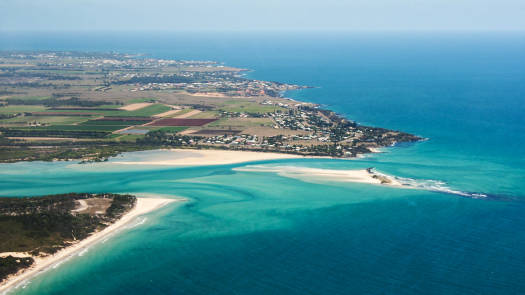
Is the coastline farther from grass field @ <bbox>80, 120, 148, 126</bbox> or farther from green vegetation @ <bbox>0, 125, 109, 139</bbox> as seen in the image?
grass field @ <bbox>80, 120, 148, 126</bbox>

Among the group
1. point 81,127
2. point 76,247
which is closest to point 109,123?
point 81,127

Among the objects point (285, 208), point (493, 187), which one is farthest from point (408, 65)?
point (285, 208)

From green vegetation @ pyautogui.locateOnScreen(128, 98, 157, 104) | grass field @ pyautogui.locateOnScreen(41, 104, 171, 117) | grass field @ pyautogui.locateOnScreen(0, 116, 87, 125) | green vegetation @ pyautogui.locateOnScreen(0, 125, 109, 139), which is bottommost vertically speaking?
green vegetation @ pyautogui.locateOnScreen(0, 125, 109, 139)

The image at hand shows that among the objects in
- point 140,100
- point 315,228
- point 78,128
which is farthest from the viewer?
point 140,100

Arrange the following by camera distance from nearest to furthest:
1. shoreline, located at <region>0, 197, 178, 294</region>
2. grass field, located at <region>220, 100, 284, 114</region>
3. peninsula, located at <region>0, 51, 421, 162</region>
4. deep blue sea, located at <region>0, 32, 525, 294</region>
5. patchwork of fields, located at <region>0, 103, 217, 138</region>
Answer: deep blue sea, located at <region>0, 32, 525, 294</region>
shoreline, located at <region>0, 197, 178, 294</region>
peninsula, located at <region>0, 51, 421, 162</region>
patchwork of fields, located at <region>0, 103, 217, 138</region>
grass field, located at <region>220, 100, 284, 114</region>

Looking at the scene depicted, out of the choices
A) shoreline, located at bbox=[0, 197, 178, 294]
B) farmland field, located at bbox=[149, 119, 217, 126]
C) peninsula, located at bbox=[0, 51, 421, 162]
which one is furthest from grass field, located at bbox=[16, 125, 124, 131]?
shoreline, located at bbox=[0, 197, 178, 294]

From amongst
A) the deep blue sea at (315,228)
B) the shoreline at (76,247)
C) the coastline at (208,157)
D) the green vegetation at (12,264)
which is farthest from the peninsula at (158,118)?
the green vegetation at (12,264)

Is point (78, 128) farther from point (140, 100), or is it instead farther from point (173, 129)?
point (140, 100)
